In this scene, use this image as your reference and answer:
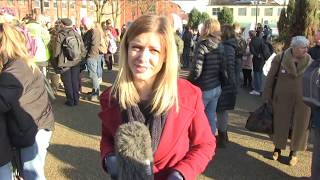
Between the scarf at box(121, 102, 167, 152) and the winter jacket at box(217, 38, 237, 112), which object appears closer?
the scarf at box(121, 102, 167, 152)

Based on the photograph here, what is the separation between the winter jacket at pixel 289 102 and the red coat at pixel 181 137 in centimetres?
351

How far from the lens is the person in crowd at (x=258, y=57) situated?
1114 cm

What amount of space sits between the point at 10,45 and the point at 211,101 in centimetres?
331

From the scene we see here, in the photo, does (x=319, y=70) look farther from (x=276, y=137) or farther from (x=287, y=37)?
(x=287, y=37)

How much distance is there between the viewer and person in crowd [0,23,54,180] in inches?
123

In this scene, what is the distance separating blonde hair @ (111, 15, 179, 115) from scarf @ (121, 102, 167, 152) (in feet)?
0.08

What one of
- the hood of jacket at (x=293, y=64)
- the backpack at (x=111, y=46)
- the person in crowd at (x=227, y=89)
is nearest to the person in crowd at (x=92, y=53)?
the backpack at (x=111, y=46)

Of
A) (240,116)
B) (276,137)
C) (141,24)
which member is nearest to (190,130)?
(141,24)

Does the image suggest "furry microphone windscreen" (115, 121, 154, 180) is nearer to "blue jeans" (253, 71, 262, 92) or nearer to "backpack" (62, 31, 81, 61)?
"backpack" (62, 31, 81, 61)

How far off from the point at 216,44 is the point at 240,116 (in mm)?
3066

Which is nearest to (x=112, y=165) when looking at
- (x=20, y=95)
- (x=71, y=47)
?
(x=20, y=95)

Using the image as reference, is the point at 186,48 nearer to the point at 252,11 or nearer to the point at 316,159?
the point at 316,159

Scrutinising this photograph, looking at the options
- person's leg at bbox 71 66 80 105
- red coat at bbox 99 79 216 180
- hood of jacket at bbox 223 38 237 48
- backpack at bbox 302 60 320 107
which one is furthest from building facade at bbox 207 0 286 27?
red coat at bbox 99 79 216 180

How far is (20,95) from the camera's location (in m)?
3.23
